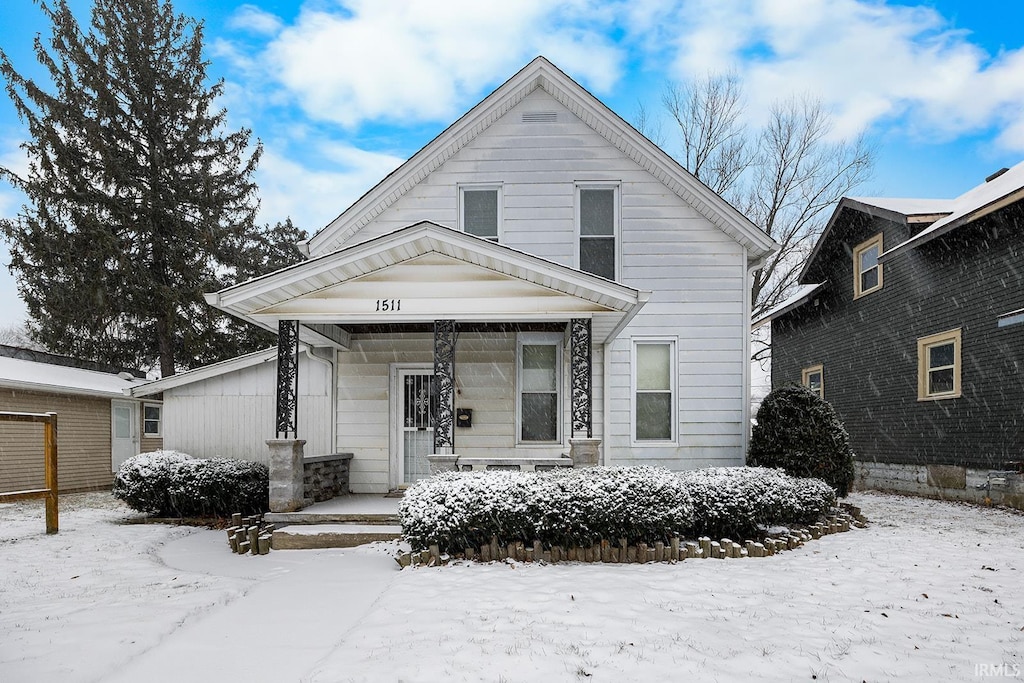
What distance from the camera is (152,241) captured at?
21016 mm

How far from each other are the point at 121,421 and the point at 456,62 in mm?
12889

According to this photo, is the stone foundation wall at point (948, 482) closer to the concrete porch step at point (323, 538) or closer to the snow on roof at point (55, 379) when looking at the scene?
the concrete porch step at point (323, 538)

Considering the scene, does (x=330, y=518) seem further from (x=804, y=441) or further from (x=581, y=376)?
(x=804, y=441)

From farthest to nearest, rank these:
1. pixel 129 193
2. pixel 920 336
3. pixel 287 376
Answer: pixel 129 193 < pixel 920 336 < pixel 287 376

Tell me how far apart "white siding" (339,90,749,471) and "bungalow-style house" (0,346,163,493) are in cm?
864

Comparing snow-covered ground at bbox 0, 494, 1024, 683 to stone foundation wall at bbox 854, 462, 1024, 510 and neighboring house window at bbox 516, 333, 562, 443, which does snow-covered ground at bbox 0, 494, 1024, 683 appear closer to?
neighboring house window at bbox 516, 333, 562, 443

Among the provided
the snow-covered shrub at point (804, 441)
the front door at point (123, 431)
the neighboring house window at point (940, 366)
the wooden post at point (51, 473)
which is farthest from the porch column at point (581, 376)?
the front door at point (123, 431)

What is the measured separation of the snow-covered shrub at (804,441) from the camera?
9719mm

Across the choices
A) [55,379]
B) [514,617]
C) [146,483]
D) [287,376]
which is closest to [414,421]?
[287,376]

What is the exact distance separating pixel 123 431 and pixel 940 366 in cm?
1980

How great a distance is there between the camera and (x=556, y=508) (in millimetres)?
7320

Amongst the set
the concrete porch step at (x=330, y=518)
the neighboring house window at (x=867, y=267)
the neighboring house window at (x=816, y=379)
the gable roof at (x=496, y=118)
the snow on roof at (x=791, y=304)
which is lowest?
the concrete porch step at (x=330, y=518)

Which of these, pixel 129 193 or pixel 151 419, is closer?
pixel 151 419

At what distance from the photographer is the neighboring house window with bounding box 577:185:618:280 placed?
37.1 ft
